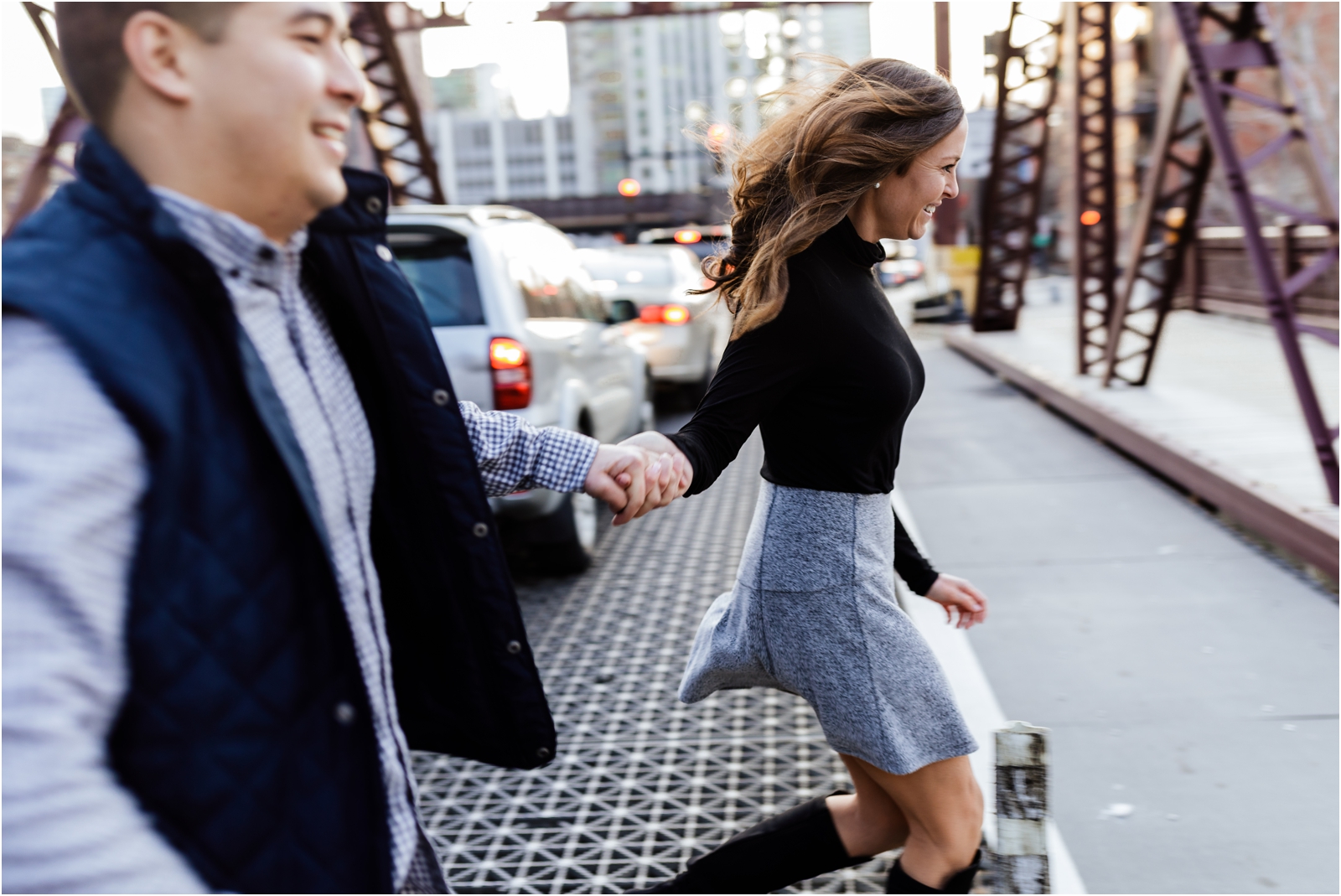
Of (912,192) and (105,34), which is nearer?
(105,34)

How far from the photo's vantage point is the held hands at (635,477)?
211 centimetres

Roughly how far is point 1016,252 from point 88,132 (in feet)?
62.4

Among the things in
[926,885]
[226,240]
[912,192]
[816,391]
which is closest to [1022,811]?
[926,885]

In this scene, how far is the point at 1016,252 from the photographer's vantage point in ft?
62.5

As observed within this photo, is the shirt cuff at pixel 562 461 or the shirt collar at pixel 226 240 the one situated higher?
the shirt collar at pixel 226 240

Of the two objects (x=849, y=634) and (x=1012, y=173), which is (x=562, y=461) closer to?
(x=849, y=634)

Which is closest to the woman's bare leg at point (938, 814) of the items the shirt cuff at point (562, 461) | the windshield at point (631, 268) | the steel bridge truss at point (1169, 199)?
the shirt cuff at point (562, 461)

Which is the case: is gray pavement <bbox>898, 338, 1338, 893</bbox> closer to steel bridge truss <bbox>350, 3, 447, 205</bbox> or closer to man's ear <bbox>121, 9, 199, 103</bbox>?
man's ear <bbox>121, 9, 199, 103</bbox>

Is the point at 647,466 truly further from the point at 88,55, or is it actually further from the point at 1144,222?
the point at 1144,222

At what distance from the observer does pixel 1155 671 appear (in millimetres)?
4871

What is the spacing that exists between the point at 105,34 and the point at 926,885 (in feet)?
7.01

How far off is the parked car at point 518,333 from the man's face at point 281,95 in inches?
158

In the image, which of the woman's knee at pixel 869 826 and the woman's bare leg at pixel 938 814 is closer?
the woman's bare leg at pixel 938 814

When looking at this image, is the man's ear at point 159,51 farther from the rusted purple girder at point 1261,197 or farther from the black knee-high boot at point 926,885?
the rusted purple girder at point 1261,197
